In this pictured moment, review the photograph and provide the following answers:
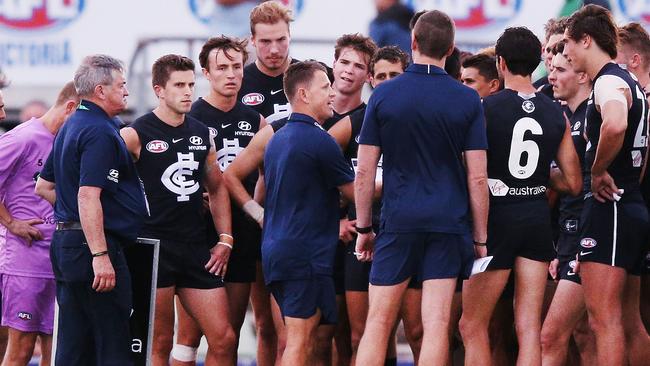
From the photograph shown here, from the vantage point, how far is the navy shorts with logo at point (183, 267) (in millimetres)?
10305

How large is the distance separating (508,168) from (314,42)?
5.17 meters

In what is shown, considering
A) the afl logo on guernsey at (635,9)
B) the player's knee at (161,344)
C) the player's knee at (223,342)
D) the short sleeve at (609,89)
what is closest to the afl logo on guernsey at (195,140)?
the player's knee at (223,342)

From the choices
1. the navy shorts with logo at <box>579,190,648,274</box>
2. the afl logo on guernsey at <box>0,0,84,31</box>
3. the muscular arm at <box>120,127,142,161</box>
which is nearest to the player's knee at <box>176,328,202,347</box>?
the muscular arm at <box>120,127,142,161</box>

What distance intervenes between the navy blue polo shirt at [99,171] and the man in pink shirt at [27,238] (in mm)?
1292

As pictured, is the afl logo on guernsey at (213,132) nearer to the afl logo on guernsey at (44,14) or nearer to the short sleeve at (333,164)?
the short sleeve at (333,164)


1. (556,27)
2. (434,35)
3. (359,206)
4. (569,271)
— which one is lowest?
(569,271)

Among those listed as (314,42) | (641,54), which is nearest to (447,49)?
(641,54)

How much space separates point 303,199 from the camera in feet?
32.0

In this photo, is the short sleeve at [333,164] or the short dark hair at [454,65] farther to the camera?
the short dark hair at [454,65]

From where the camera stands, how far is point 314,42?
14.5m

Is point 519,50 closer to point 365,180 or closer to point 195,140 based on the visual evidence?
point 365,180

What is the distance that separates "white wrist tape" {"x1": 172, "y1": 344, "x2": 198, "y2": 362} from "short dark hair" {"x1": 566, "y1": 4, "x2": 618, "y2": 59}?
3376 mm

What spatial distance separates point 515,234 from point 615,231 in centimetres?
71

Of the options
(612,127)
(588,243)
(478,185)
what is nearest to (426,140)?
(478,185)
